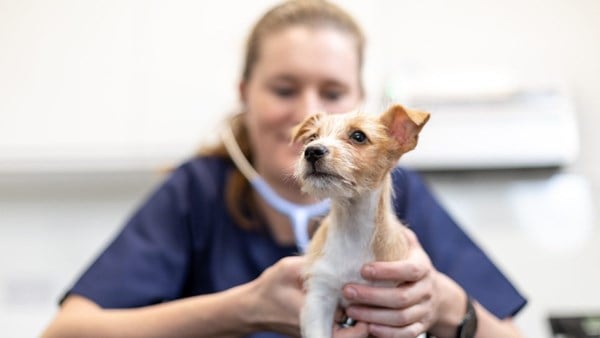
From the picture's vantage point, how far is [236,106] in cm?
120

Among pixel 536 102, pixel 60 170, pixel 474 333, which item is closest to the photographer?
pixel 474 333

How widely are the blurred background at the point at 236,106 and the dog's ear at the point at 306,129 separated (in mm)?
670

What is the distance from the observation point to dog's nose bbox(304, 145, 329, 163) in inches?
16.0

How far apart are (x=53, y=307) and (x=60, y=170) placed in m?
0.30

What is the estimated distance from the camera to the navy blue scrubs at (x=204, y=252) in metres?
0.78

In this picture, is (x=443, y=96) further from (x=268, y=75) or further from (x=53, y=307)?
(x=53, y=307)

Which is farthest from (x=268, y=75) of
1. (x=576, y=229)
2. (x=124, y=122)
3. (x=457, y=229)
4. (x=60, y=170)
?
(x=576, y=229)

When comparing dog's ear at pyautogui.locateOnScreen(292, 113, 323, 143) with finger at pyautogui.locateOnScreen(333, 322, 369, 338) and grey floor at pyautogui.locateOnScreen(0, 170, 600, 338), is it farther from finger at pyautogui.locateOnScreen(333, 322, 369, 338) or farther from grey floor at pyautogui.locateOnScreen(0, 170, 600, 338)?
grey floor at pyautogui.locateOnScreen(0, 170, 600, 338)

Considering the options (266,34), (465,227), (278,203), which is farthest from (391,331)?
(465,227)

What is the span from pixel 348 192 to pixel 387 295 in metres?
0.13

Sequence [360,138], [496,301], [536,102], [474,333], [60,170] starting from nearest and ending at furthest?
[360,138] < [474,333] < [496,301] < [536,102] < [60,170]

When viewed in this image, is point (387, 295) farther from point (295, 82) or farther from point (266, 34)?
point (266, 34)

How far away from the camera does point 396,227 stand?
51cm

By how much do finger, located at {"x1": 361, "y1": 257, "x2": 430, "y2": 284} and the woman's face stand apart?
0.98ft
